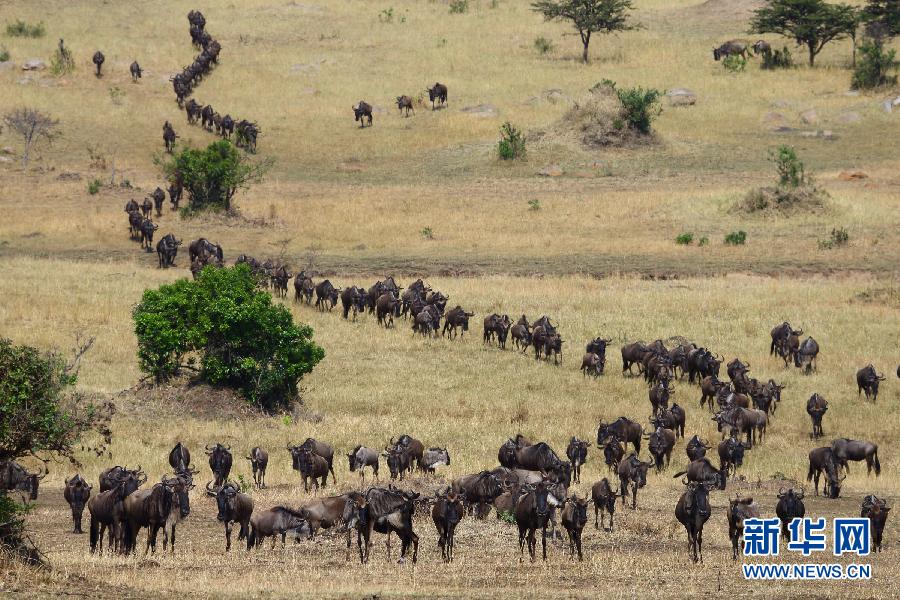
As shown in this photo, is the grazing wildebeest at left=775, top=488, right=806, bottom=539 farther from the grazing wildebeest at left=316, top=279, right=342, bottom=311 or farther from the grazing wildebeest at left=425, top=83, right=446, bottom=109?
the grazing wildebeest at left=425, top=83, right=446, bottom=109

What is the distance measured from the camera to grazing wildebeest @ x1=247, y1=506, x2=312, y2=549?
21.0 m

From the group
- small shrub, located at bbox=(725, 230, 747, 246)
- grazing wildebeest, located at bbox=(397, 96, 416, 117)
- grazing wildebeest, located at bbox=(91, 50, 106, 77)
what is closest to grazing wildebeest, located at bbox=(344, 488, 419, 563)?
small shrub, located at bbox=(725, 230, 747, 246)

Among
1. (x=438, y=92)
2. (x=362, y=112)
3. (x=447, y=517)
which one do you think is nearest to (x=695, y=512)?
(x=447, y=517)

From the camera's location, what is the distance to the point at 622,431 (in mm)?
28969

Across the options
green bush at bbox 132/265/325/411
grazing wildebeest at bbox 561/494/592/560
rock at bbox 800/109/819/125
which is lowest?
grazing wildebeest at bbox 561/494/592/560

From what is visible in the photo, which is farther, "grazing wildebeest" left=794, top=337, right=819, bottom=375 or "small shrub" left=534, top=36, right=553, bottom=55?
"small shrub" left=534, top=36, right=553, bottom=55

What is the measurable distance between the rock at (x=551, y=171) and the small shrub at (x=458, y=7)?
107 ft

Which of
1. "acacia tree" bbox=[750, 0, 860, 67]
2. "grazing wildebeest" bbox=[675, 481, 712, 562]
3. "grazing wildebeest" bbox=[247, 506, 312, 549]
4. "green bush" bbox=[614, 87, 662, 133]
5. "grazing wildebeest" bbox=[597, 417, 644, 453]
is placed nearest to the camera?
"grazing wildebeest" bbox=[675, 481, 712, 562]

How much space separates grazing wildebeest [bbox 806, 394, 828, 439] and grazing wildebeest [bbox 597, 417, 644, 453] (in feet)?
16.2

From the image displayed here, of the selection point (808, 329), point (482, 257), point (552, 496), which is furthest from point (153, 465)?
point (482, 257)

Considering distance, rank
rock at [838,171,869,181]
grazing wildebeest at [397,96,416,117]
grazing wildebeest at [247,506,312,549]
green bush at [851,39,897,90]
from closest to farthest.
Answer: grazing wildebeest at [247,506,312,549] → rock at [838,171,869,181] → grazing wildebeest at [397,96,416,117] → green bush at [851,39,897,90]

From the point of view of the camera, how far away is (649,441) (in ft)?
98.5

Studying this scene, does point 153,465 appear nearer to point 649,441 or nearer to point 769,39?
point 649,441

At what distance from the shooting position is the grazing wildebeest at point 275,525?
20984 mm
